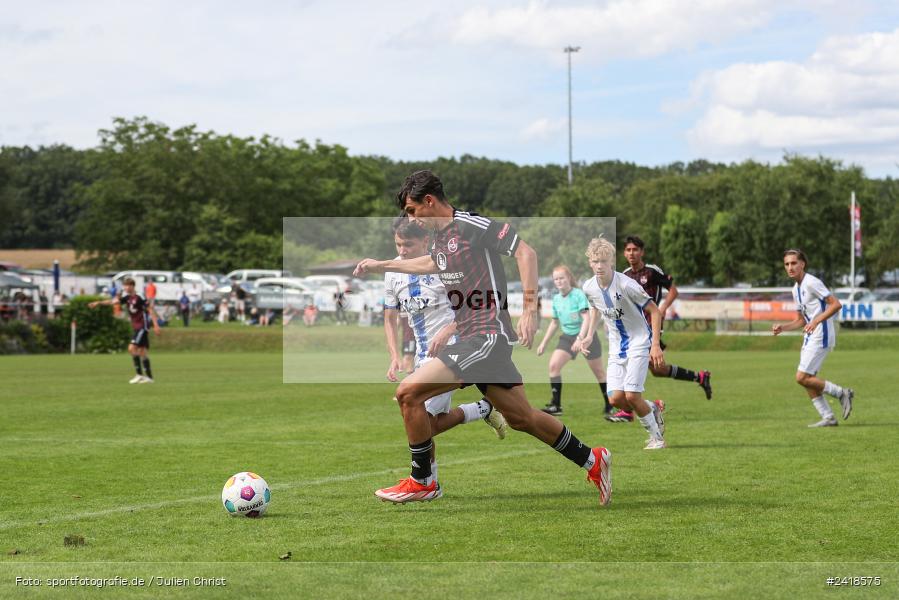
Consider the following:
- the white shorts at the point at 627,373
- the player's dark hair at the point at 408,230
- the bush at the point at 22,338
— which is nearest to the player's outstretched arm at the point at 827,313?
the white shorts at the point at 627,373

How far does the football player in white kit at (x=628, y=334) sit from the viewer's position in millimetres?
12555

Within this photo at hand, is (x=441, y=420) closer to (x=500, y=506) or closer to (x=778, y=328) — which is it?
(x=500, y=506)

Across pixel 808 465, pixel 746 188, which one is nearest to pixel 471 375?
pixel 808 465

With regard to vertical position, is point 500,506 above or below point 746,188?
below

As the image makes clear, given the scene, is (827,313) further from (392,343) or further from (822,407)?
(392,343)

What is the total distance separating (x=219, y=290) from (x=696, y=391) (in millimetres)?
40923

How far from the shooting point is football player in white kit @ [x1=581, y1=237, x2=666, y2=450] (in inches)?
494

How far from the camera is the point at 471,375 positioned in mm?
8562

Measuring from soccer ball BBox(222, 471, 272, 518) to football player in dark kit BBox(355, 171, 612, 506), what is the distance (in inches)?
47.7

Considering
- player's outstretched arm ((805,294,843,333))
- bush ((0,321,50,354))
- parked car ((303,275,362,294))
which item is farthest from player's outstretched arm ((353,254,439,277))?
bush ((0,321,50,354))

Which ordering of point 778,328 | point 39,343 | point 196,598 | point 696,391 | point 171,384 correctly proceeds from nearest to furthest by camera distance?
point 196,598 → point 778,328 → point 696,391 → point 171,384 → point 39,343

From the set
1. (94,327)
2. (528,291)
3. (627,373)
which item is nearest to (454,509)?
(528,291)

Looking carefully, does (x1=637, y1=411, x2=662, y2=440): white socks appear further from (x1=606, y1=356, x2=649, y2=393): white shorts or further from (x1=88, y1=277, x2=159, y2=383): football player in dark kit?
(x1=88, y1=277, x2=159, y2=383): football player in dark kit

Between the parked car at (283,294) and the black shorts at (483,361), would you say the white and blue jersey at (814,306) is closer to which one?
the black shorts at (483,361)
